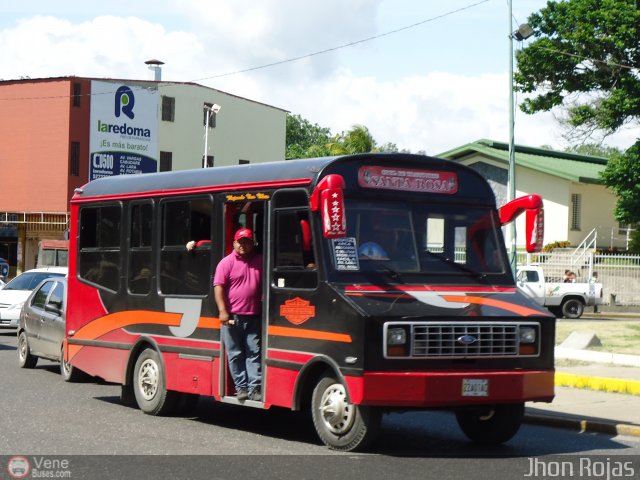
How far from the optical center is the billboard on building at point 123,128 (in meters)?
58.0

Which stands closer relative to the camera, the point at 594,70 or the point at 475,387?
the point at 475,387

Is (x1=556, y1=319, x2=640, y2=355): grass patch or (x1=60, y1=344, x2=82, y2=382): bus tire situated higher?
(x1=556, y1=319, x2=640, y2=355): grass patch

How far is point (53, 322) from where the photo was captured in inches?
729

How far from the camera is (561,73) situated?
43.3m

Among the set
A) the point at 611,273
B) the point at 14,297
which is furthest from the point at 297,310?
the point at 611,273

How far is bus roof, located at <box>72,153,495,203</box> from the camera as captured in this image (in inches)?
452

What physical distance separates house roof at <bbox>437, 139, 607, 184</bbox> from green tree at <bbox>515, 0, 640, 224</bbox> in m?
6.84

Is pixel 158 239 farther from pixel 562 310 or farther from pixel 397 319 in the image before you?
pixel 562 310

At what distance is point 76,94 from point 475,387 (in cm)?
5075

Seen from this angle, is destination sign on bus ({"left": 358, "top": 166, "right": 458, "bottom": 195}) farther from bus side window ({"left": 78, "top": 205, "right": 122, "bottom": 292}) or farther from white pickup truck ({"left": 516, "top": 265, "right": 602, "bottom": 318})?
white pickup truck ({"left": 516, "top": 265, "right": 602, "bottom": 318})

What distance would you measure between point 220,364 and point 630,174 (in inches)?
1310

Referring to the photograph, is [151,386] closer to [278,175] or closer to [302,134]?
[278,175]

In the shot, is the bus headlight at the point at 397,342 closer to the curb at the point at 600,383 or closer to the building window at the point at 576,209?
the curb at the point at 600,383

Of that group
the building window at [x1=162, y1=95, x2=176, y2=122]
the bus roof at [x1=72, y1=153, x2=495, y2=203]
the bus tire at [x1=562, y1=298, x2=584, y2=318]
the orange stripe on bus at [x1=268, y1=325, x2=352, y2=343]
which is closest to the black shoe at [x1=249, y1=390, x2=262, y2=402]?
the orange stripe on bus at [x1=268, y1=325, x2=352, y2=343]
